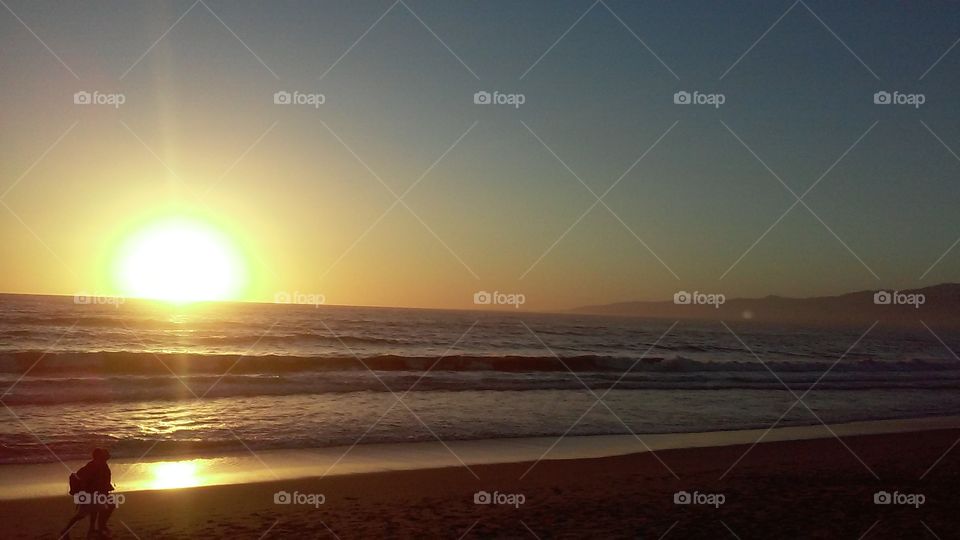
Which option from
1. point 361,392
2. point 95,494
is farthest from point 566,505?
point 361,392

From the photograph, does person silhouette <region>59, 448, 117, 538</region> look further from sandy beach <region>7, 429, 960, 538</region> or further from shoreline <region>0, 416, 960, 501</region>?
shoreline <region>0, 416, 960, 501</region>

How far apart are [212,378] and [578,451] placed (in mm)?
16011

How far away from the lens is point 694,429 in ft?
58.4

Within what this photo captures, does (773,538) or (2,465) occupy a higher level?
(2,465)

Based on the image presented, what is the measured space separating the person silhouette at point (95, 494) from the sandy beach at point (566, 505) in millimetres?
342

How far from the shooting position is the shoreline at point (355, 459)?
11164 mm

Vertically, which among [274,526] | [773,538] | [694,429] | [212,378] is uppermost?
[212,378]

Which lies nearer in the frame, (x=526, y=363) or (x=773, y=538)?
(x=773, y=538)

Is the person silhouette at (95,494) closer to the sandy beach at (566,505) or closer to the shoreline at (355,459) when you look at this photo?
the sandy beach at (566,505)

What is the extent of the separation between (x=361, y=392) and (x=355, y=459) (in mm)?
10097

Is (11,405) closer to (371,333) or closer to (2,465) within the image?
(2,465)

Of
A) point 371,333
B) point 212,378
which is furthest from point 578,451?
point 371,333

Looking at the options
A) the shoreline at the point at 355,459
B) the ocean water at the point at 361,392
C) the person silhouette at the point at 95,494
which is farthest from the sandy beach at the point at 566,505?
the ocean water at the point at 361,392

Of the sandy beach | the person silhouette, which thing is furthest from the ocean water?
the person silhouette
